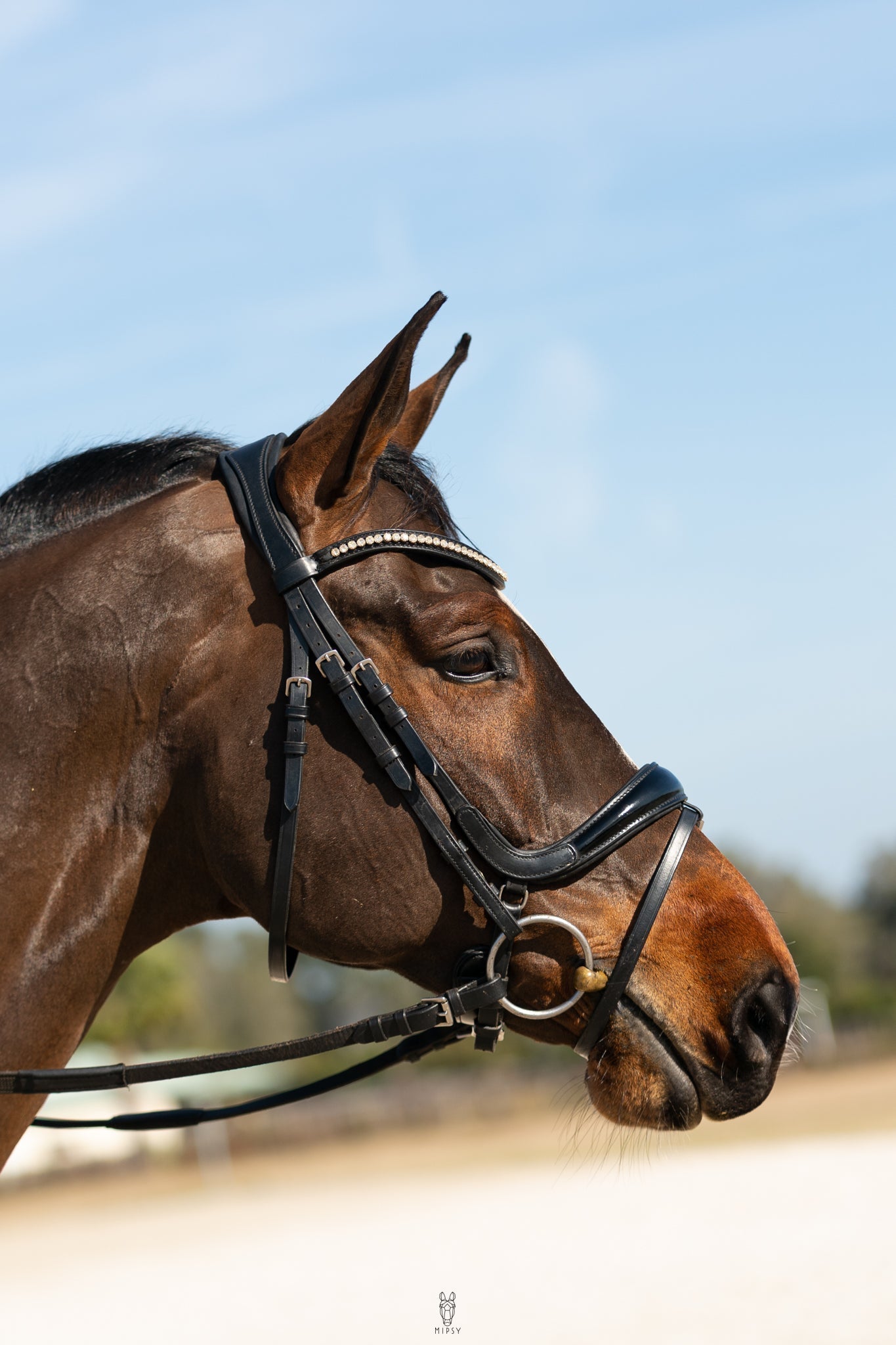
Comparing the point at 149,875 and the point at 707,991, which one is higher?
the point at 149,875

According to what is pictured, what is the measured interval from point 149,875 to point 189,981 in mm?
61507

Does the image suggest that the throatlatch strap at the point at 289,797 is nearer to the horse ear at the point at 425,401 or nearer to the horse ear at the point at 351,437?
the horse ear at the point at 351,437

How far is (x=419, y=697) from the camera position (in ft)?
9.12

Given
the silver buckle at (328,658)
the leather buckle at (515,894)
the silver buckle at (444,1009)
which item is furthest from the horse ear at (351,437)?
the silver buckle at (444,1009)

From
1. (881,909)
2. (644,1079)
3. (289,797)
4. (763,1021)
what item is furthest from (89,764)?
(881,909)

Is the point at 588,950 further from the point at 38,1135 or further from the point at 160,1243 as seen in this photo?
the point at 38,1135

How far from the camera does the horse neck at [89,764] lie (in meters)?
2.64

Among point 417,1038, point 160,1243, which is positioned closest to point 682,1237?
point 160,1243

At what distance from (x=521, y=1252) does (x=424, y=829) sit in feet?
50.6

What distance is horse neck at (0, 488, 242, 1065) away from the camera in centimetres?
264

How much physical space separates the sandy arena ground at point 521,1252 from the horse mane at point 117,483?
1658 mm

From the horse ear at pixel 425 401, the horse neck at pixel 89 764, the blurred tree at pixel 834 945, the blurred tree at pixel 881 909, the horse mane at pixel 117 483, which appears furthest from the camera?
the blurred tree at pixel 881 909

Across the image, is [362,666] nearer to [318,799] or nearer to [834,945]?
[318,799]

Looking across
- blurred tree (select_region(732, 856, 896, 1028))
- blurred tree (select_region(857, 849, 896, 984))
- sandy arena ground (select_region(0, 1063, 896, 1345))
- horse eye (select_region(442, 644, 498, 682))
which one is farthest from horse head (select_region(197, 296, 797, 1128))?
blurred tree (select_region(857, 849, 896, 984))
